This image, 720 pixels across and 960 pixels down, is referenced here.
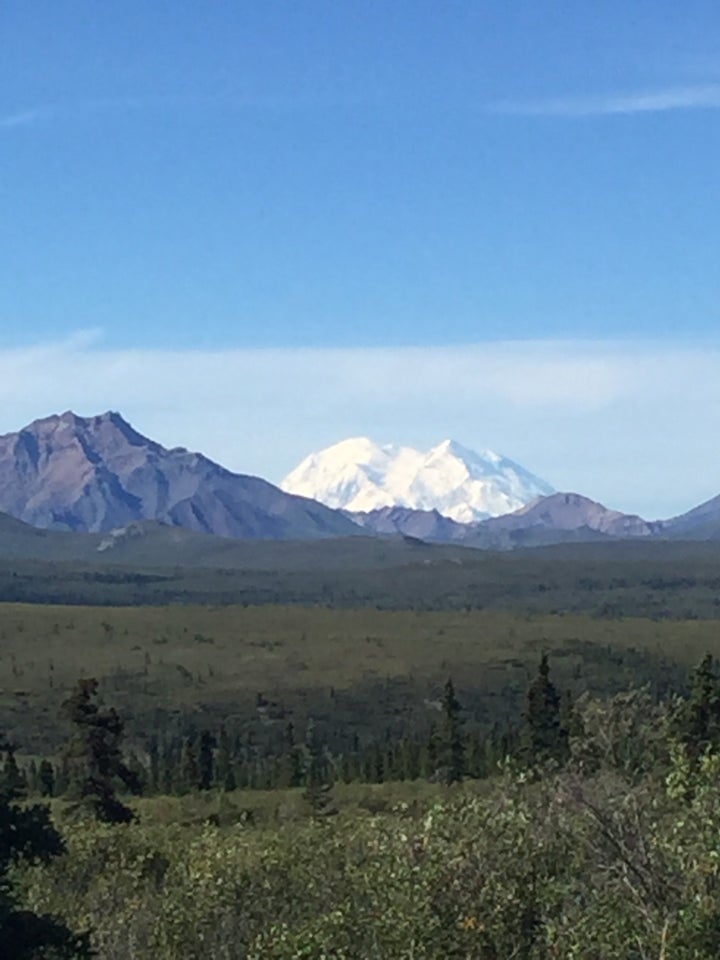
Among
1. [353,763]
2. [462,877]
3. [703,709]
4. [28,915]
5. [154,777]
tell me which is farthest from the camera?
[353,763]

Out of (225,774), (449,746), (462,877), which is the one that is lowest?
(225,774)

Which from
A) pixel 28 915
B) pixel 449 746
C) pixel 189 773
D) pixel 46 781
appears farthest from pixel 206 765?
pixel 28 915

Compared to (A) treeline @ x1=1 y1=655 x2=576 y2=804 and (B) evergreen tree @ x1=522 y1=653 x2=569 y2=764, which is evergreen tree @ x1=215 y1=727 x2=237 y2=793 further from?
(B) evergreen tree @ x1=522 y1=653 x2=569 y2=764

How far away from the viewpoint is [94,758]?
77.8m

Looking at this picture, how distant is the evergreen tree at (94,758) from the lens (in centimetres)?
7669

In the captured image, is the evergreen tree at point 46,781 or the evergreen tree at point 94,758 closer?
the evergreen tree at point 94,758

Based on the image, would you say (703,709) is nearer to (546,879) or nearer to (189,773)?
(189,773)

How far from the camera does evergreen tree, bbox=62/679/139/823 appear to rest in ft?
252

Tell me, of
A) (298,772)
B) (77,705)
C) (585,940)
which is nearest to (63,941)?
(585,940)

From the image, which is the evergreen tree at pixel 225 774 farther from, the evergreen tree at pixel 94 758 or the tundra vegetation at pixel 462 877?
the tundra vegetation at pixel 462 877

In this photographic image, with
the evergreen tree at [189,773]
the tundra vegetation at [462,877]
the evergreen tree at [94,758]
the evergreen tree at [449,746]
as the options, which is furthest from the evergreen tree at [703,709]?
the evergreen tree at [189,773]

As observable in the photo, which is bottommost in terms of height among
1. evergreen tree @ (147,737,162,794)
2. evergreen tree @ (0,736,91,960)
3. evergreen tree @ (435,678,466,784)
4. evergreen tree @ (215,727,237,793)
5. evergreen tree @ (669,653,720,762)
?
evergreen tree @ (147,737,162,794)

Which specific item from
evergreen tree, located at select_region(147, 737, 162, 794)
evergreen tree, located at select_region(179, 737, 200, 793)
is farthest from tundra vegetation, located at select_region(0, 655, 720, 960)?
evergreen tree, located at select_region(147, 737, 162, 794)

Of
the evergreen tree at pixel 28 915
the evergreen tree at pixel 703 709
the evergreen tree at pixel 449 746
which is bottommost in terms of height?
the evergreen tree at pixel 449 746
